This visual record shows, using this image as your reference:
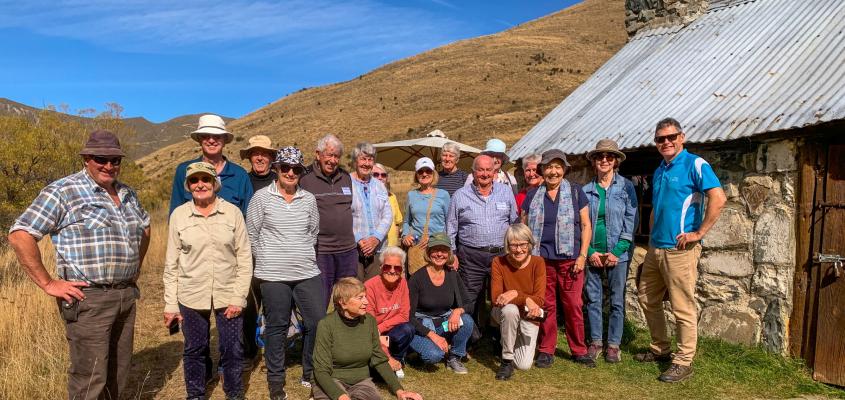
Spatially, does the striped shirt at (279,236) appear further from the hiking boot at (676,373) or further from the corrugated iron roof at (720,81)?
the corrugated iron roof at (720,81)

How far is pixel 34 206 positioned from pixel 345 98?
4309 cm

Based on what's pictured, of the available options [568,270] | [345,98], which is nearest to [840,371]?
[568,270]

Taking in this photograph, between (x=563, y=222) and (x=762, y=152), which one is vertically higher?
(x=762, y=152)

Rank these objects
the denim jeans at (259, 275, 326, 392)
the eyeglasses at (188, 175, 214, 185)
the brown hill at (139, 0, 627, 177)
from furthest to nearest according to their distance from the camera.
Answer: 1. the brown hill at (139, 0, 627, 177)
2. the denim jeans at (259, 275, 326, 392)
3. the eyeglasses at (188, 175, 214, 185)

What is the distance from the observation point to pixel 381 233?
193 inches

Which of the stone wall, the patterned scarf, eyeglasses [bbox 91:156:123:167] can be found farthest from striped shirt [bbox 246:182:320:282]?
the stone wall

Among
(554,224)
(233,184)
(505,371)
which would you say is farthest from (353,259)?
(554,224)

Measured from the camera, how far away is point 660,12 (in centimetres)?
795

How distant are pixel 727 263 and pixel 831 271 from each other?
2.71ft

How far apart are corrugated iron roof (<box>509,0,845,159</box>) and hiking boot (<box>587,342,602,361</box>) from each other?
204 centimetres

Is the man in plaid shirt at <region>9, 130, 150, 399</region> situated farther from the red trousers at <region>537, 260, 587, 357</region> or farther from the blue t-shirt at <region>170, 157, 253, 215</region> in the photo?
the red trousers at <region>537, 260, 587, 357</region>

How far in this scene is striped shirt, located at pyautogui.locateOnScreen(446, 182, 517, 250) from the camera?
4.99 meters

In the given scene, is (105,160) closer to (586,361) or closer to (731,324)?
(586,361)

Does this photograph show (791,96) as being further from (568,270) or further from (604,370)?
(604,370)
